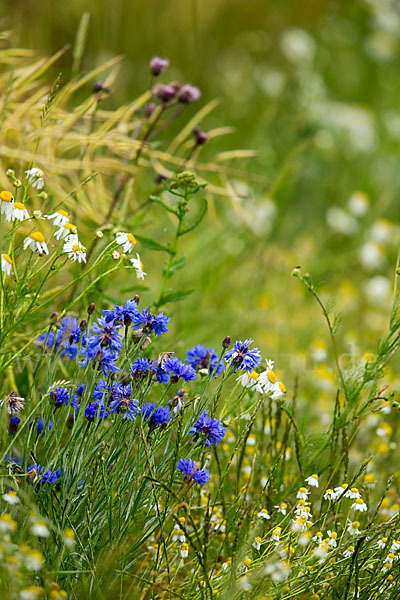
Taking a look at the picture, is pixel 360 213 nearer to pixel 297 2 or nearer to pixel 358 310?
pixel 358 310

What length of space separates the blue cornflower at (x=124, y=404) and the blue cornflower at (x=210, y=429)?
13 cm

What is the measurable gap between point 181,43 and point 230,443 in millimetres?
4383

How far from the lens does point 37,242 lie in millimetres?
1527

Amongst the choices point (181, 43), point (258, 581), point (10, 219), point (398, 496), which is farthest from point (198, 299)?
point (181, 43)

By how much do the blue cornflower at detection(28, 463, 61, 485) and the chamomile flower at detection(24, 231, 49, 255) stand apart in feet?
1.49

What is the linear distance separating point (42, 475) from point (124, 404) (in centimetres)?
21

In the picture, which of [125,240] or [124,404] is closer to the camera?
[124,404]

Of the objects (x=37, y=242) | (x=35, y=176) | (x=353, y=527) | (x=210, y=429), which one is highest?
(x=35, y=176)

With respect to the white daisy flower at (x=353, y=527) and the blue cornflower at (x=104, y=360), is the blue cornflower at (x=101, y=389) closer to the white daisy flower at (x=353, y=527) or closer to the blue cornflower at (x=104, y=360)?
the blue cornflower at (x=104, y=360)

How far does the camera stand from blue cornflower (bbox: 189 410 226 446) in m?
1.45

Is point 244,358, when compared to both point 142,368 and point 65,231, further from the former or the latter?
point 65,231

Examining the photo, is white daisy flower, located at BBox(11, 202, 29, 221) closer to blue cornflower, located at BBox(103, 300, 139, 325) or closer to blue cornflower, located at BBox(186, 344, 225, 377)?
blue cornflower, located at BBox(103, 300, 139, 325)

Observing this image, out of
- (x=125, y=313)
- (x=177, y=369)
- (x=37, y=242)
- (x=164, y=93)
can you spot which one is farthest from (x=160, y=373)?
(x=164, y=93)

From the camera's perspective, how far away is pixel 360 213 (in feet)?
15.1
